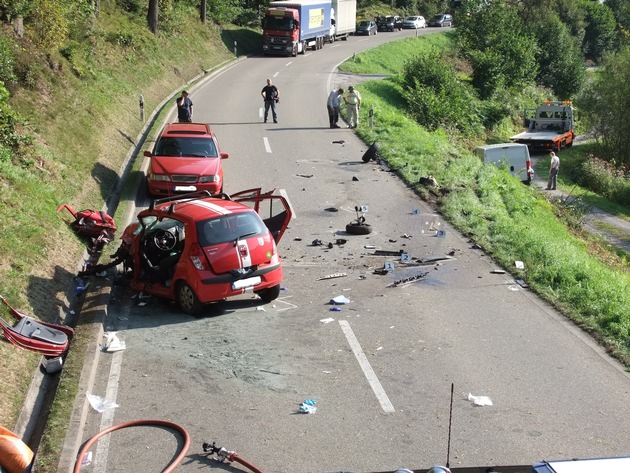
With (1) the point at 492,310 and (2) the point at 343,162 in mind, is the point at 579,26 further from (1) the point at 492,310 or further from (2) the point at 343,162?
(1) the point at 492,310

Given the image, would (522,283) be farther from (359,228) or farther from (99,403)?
(99,403)

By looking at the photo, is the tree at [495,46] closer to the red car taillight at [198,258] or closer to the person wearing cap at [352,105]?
the person wearing cap at [352,105]

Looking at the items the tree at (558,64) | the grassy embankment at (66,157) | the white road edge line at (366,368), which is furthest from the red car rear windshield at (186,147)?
the tree at (558,64)

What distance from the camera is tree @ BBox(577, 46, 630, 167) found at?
45781mm

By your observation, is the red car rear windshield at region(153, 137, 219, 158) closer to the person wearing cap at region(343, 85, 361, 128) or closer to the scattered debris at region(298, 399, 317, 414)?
the person wearing cap at region(343, 85, 361, 128)

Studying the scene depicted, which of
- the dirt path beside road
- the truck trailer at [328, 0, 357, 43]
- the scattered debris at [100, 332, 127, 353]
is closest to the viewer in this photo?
the scattered debris at [100, 332, 127, 353]

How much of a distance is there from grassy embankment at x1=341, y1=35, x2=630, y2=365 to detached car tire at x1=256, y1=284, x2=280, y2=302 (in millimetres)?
4559

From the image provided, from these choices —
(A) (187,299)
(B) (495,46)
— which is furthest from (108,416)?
(B) (495,46)

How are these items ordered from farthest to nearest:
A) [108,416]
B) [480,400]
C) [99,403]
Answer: [480,400] < [99,403] < [108,416]

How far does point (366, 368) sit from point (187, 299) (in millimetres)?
3279

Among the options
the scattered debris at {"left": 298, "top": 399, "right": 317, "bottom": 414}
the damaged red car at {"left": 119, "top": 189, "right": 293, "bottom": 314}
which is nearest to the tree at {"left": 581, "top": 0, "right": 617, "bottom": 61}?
the damaged red car at {"left": 119, "top": 189, "right": 293, "bottom": 314}

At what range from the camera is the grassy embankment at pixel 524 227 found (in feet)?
44.4

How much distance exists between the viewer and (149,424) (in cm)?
924

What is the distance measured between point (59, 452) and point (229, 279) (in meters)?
4.47
